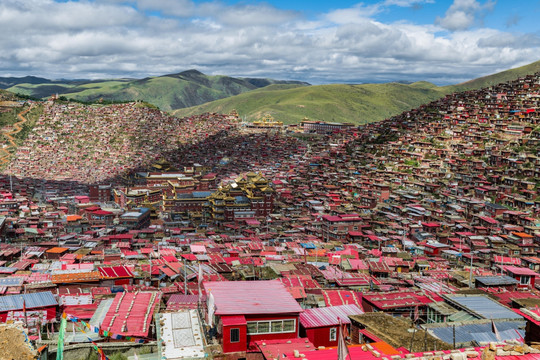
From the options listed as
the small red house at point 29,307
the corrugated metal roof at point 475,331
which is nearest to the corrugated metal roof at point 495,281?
the corrugated metal roof at point 475,331

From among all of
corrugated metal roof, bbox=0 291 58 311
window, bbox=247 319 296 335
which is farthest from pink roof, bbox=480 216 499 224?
corrugated metal roof, bbox=0 291 58 311

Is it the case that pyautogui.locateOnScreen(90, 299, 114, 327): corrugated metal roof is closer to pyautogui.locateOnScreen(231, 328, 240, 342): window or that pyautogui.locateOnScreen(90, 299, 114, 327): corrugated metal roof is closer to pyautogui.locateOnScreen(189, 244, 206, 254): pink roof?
pyautogui.locateOnScreen(231, 328, 240, 342): window

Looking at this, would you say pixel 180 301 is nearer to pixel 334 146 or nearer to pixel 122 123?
pixel 334 146

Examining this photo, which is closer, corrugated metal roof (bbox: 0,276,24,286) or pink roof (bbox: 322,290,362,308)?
pink roof (bbox: 322,290,362,308)

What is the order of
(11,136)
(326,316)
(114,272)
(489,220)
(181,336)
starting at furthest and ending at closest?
1. (11,136)
2. (489,220)
3. (114,272)
4. (326,316)
5. (181,336)

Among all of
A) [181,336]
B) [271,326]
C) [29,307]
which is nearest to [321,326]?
[271,326]

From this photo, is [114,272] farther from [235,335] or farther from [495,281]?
[495,281]
